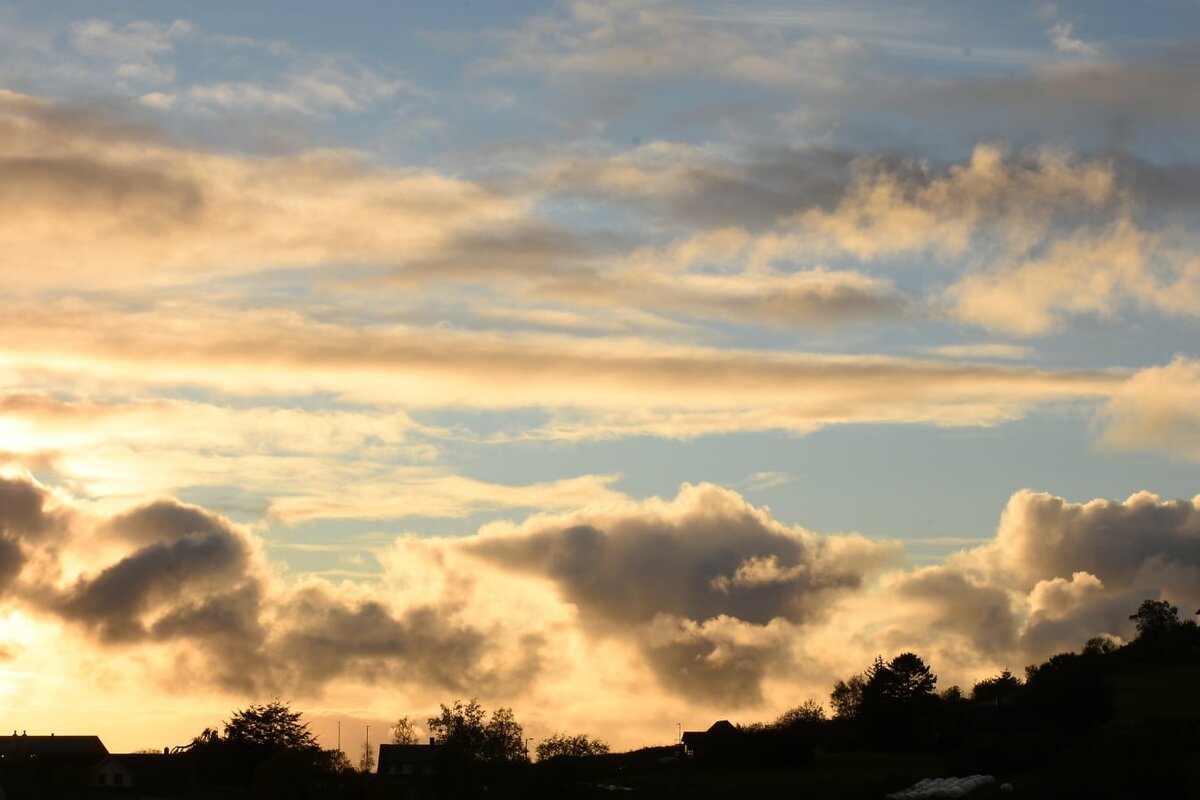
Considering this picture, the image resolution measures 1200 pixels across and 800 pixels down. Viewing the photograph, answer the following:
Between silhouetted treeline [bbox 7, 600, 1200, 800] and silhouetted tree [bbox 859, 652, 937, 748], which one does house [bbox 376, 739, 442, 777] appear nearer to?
silhouetted treeline [bbox 7, 600, 1200, 800]

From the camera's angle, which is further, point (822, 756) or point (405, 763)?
point (405, 763)

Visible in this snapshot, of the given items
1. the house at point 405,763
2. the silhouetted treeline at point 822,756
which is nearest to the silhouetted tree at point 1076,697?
the silhouetted treeline at point 822,756

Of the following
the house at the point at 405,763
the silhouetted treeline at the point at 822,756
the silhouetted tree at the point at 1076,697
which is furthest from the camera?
the house at the point at 405,763

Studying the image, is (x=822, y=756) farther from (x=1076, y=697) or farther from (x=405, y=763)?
(x=405, y=763)

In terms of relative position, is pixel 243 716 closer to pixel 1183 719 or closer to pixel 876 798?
pixel 876 798

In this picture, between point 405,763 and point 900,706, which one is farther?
point 405,763

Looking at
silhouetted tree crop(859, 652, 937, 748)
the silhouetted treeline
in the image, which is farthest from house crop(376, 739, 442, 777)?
silhouetted tree crop(859, 652, 937, 748)

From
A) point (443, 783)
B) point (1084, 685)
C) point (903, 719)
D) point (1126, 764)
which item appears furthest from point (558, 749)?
point (1126, 764)

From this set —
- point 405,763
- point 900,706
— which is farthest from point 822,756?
point 405,763

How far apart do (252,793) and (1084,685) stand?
292 feet

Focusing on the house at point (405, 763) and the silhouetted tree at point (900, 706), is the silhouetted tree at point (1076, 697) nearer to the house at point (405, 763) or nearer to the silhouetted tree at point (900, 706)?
the silhouetted tree at point (900, 706)

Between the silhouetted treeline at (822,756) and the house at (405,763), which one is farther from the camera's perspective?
the house at (405,763)

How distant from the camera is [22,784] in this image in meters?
186

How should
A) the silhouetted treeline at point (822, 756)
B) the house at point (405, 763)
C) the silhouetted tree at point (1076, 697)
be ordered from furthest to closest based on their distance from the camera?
the house at point (405, 763), the silhouetted tree at point (1076, 697), the silhouetted treeline at point (822, 756)
